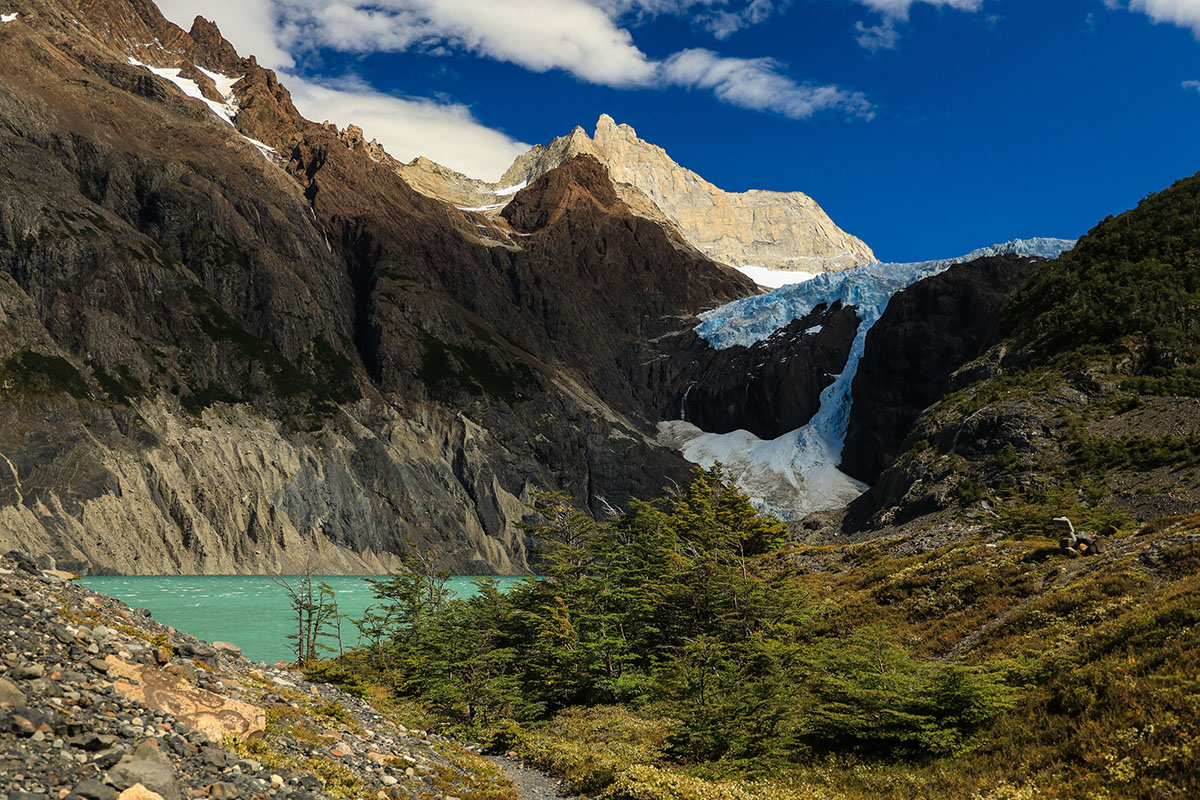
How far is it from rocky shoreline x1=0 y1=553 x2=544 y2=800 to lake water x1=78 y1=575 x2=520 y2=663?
2851cm

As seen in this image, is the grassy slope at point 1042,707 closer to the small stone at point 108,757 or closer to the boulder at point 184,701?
the boulder at point 184,701

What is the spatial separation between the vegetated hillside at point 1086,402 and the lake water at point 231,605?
1622 inches

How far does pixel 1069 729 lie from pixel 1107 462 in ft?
158

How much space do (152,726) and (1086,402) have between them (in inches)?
2869

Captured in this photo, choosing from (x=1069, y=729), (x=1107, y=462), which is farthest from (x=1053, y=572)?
(x=1107, y=462)

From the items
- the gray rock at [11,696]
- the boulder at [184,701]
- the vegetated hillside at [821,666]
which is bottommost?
the vegetated hillside at [821,666]

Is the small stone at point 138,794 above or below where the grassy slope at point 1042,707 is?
above

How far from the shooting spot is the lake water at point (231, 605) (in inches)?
2628

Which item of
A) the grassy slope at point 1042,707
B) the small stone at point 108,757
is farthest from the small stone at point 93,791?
the grassy slope at point 1042,707

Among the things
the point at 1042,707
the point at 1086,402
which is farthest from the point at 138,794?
the point at 1086,402

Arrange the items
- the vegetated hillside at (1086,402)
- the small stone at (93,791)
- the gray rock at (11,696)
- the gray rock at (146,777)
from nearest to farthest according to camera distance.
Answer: the small stone at (93,791) → the gray rock at (146,777) → the gray rock at (11,696) → the vegetated hillside at (1086,402)

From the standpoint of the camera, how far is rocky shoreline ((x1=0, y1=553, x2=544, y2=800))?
10.8 m

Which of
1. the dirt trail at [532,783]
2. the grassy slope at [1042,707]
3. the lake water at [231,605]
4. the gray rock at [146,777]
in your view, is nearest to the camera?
the gray rock at [146,777]

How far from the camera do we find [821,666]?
23422 mm
